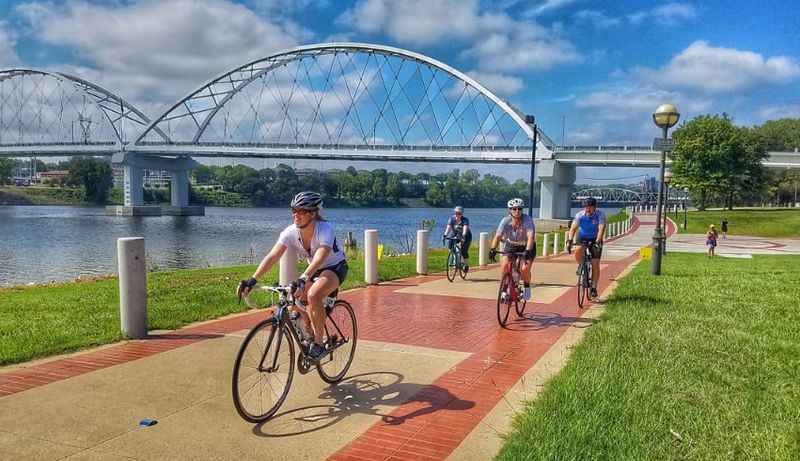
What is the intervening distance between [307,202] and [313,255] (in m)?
0.44

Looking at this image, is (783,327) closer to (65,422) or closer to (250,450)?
(250,450)

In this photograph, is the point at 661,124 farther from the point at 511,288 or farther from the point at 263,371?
the point at 263,371

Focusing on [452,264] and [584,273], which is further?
[452,264]

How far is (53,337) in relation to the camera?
6.35m

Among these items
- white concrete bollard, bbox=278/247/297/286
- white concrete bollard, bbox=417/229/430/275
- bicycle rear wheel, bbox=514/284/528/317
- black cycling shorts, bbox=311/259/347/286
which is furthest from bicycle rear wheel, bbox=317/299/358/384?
white concrete bollard, bbox=417/229/430/275

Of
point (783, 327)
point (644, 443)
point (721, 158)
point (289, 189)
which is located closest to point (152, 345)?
point (644, 443)

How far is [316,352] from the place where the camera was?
475 centimetres

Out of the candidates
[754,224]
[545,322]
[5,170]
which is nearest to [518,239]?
[545,322]

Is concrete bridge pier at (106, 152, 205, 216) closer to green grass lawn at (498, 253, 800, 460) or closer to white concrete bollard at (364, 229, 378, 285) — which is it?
white concrete bollard at (364, 229, 378, 285)

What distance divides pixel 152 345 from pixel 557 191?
233 feet

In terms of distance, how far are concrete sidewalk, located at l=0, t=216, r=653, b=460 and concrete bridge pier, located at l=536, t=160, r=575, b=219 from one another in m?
67.2

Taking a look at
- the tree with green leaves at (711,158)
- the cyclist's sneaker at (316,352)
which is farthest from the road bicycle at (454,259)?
the tree with green leaves at (711,158)

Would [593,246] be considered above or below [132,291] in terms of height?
above

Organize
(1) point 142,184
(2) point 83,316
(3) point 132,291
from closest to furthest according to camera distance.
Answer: (3) point 132,291, (2) point 83,316, (1) point 142,184
